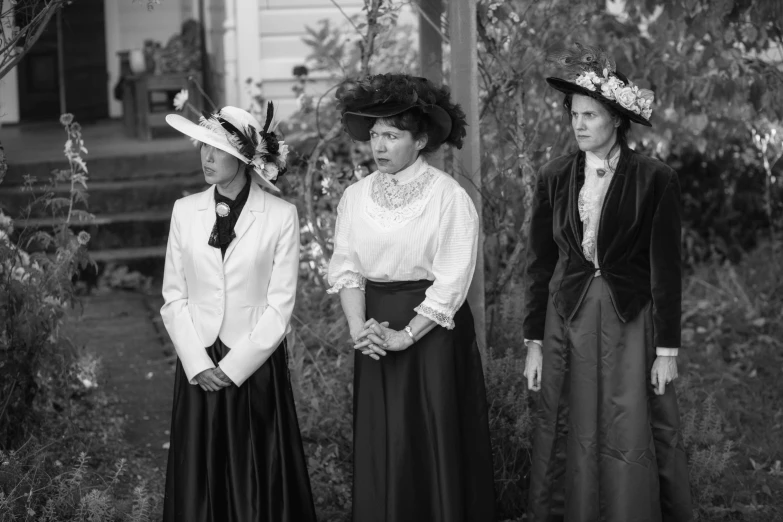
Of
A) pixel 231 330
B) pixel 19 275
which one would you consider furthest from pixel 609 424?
pixel 19 275

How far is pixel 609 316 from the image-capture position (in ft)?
13.1

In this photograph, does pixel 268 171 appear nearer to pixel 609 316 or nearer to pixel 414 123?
pixel 414 123

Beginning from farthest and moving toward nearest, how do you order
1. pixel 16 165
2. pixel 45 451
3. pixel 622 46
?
pixel 16 165 < pixel 622 46 < pixel 45 451

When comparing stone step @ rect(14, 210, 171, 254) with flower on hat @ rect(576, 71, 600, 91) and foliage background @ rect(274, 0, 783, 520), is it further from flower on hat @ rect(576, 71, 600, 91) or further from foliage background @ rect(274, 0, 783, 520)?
flower on hat @ rect(576, 71, 600, 91)

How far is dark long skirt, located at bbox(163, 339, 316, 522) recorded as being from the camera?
4.00 m

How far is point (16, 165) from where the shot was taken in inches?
362

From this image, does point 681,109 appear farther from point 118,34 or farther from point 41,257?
point 118,34

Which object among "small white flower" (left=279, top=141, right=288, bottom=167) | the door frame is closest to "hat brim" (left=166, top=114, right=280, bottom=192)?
"small white flower" (left=279, top=141, right=288, bottom=167)

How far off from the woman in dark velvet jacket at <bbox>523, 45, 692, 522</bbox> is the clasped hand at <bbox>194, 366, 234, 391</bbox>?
3.97 feet

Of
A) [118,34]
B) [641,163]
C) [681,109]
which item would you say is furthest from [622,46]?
[118,34]

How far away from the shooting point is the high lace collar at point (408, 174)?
13.3ft

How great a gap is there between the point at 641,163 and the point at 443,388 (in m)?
1.09

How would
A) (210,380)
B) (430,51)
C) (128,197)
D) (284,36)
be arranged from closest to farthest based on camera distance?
(210,380) → (430,51) → (128,197) → (284,36)

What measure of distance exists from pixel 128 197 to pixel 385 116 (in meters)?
5.76
